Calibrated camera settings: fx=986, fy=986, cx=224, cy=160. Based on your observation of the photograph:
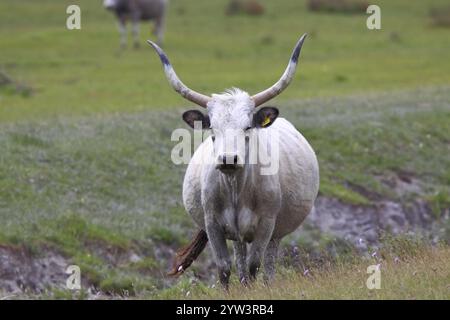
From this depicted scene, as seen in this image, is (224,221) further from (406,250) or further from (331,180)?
(331,180)

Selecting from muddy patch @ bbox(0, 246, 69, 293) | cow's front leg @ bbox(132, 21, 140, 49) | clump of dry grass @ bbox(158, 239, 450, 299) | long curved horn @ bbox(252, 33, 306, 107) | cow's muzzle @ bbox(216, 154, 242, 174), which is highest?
long curved horn @ bbox(252, 33, 306, 107)

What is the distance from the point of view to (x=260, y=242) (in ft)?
37.4

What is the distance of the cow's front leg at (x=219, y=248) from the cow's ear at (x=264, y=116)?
125 cm

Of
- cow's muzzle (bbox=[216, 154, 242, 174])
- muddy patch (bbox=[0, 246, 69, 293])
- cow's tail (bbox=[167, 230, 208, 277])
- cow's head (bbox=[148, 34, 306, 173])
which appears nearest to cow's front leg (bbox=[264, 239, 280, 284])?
cow's tail (bbox=[167, 230, 208, 277])

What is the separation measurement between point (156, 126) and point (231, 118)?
1160 cm

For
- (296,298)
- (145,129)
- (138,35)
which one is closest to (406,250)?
(296,298)

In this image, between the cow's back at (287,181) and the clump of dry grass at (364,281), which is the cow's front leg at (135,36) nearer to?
the cow's back at (287,181)

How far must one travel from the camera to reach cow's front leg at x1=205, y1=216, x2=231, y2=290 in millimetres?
11375

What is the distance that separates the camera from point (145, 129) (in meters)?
21.8

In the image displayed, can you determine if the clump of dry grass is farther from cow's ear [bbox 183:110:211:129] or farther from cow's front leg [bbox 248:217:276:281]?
cow's ear [bbox 183:110:211:129]

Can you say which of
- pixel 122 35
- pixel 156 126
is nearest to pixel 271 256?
pixel 156 126

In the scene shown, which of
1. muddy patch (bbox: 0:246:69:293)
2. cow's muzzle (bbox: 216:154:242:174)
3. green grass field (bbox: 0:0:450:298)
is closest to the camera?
cow's muzzle (bbox: 216:154:242:174)

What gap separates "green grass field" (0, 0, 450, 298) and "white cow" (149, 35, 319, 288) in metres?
0.89

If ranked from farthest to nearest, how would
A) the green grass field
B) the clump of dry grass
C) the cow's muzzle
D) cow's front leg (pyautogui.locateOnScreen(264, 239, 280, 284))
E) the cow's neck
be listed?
the green grass field < cow's front leg (pyautogui.locateOnScreen(264, 239, 280, 284)) < the cow's neck < the cow's muzzle < the clump of dry grass
